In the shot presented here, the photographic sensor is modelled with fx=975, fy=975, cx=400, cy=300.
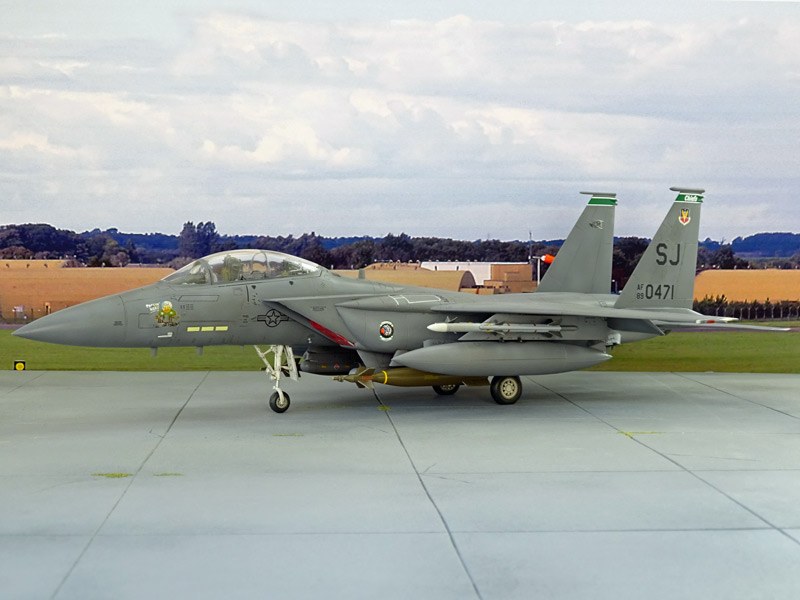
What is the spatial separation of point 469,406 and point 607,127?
5.56 meters

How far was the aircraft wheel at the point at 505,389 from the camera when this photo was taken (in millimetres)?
10908

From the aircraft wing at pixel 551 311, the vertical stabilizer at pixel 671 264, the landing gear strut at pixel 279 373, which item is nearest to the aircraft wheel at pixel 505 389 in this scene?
the aircraft wing at pixel 551 311

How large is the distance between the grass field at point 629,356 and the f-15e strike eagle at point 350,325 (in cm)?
298

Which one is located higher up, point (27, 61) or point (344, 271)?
point (27, 61)

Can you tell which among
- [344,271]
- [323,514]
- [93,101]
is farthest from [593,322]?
[93,101]

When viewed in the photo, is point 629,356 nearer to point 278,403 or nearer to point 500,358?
point 500,358

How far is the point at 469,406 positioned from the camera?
35.5 feet

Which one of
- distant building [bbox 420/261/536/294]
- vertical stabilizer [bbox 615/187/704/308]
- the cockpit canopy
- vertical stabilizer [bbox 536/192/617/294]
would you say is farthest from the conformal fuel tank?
distant building [bbox 420/261/536/294]

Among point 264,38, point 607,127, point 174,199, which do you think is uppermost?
point 264,38

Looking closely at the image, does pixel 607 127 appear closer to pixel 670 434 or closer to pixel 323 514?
pixel 670 434

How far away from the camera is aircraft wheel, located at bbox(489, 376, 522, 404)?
10.9 m

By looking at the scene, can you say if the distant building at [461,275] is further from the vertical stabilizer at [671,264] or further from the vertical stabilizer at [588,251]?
the vertical stabilizer at [671,264]

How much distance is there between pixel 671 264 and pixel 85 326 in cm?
676

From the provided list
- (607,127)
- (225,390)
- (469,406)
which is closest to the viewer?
(469,406)
